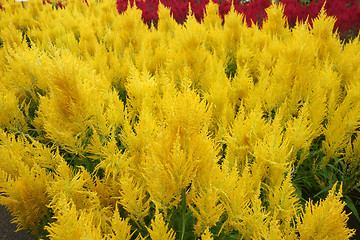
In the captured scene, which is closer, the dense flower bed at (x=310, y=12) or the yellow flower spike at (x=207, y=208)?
the yellow flower spike at (x=207, y=208)

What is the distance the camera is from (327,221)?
975 mm

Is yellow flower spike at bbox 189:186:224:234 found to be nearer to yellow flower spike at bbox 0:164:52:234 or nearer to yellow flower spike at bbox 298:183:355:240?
yellow flower spike at bbox 298:183:355:240

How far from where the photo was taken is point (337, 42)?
2.95m

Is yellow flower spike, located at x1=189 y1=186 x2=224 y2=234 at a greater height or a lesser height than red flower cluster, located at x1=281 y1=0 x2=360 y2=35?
lesser

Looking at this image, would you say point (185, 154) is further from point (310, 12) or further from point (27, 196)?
point (310, 12)

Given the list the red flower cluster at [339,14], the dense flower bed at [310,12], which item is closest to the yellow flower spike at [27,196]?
the dense flower bed at [310,12]

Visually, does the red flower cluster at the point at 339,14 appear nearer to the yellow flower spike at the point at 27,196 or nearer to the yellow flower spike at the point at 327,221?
the yellow flower spike at the point at 327,221

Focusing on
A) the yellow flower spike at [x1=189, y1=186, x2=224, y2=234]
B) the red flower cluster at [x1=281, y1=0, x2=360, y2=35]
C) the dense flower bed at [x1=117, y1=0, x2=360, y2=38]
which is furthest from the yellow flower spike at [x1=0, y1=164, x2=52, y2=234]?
the red flower cluster at [x1=281, y1=0, x2=360, y2=35]

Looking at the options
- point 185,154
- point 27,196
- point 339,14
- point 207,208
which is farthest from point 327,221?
A: point 339,14

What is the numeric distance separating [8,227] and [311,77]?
345 centimetres

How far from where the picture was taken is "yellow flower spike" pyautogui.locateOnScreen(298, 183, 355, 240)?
959mm

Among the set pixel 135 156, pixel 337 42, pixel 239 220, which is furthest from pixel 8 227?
pixel 337 42

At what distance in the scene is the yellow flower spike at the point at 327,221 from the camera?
959 mm

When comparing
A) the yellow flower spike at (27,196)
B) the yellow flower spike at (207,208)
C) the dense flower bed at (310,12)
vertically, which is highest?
the dense flower bed at (310,12)
